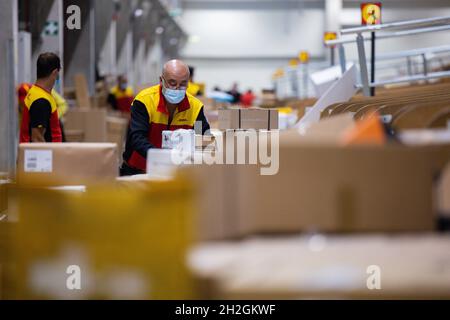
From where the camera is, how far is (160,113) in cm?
511

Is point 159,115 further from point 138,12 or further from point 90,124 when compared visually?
point 138,12

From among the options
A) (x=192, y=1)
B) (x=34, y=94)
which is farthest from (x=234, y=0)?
(x=34, y=94)

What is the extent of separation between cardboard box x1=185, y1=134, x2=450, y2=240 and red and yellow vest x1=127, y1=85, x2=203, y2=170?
2.64 m

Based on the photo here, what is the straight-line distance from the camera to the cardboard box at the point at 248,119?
5.24 m

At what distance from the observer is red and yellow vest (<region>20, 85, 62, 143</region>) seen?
5398 mm

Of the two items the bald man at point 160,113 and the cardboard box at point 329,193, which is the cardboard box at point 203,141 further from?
the cardboard box at point 329,193

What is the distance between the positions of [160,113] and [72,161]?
193 centimetres

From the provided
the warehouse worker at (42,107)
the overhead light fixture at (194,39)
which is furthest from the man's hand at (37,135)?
the overhead light fixture at (194,39)

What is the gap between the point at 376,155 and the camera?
239 cm

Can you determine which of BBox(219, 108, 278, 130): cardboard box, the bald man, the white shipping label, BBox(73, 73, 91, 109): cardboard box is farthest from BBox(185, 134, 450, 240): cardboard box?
BBox(73, 73, 91, 109): cardboard box

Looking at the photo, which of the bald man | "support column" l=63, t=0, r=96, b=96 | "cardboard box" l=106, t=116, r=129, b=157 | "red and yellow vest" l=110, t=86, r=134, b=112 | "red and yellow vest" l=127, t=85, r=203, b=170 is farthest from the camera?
"red and yellow vest" l=110, t=86, r=134, b=112

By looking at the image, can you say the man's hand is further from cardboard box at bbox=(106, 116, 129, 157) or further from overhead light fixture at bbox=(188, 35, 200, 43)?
overhead light fixture at bbox=(188, 35, 200, 43)

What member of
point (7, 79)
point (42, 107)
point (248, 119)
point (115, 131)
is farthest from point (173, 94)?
point (115, 131)
